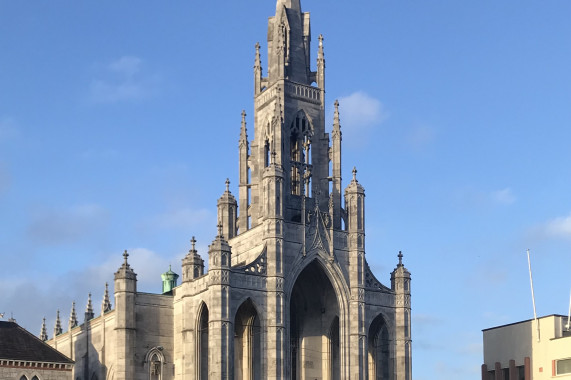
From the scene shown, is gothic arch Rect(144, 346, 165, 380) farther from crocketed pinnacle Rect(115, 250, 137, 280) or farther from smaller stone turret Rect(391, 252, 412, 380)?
smaller stone turret Rect(391, 252, 412, 380)

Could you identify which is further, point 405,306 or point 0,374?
point 405,306

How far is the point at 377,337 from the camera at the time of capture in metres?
101

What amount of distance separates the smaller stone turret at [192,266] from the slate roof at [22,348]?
38.1 feet

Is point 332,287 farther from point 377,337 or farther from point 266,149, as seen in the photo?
point 266,149

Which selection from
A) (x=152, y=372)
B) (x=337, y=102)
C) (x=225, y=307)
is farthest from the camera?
(x=337, y=102)

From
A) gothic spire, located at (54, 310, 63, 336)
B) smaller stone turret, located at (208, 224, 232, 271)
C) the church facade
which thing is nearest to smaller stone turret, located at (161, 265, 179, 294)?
gothic spire, located at (54, 310, 63, 336)

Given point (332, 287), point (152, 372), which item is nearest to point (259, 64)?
point (332, 287)

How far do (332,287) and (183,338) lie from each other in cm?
1255

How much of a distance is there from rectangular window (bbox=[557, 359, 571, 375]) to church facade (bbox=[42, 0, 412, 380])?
12.0m

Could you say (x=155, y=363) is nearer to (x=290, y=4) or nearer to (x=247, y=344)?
(x=247, y=344)

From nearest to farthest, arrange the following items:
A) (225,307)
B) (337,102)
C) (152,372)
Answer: (225,307) → (152,372) → (337,102)

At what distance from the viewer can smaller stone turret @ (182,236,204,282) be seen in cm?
9850

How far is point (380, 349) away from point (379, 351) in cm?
19

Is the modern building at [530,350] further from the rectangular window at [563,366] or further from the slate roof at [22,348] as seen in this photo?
the slate roof at [22,348]
